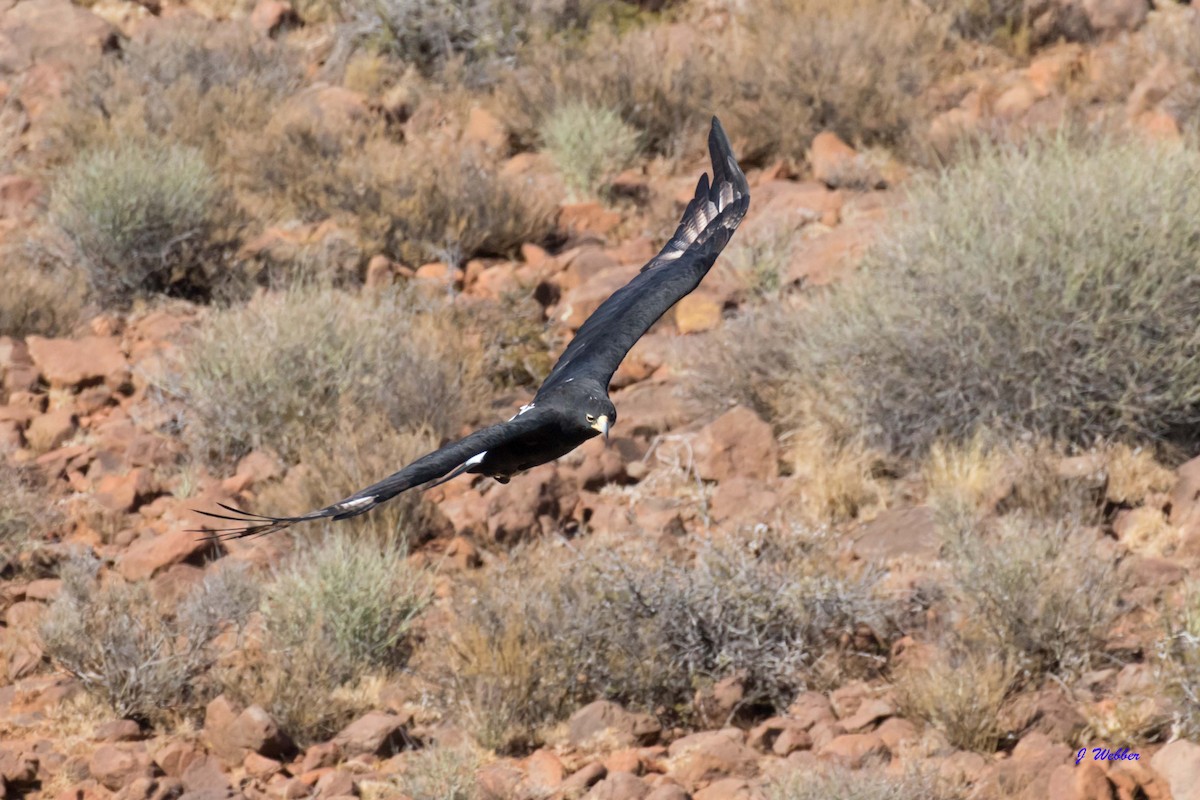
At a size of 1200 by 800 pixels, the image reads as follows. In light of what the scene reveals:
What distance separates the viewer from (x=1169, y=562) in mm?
8828

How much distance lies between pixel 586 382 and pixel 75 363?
594 centimetres

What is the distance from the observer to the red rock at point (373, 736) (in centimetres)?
802

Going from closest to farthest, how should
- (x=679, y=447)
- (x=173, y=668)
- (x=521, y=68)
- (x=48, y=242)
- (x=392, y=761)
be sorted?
1. (x=392, y=761)
2. (x=173, y=668)
3. (x=679, y=447)
4. (x=48, y=242)
5. (x=521, y=68)

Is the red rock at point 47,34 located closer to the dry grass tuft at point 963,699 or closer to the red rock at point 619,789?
the red rock at point 619,789

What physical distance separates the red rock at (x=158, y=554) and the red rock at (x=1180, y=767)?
517 cm

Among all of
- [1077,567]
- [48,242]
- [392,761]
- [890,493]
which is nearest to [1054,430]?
[890,493]

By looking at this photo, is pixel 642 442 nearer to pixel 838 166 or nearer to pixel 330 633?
pixel 330 633

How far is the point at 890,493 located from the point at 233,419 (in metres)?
4.27

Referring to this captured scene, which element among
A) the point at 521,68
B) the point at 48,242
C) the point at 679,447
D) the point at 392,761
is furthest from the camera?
the point at 521,68

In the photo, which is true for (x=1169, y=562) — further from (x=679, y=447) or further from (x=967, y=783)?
(x=679, y=447)

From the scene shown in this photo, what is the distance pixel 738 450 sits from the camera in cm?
1038

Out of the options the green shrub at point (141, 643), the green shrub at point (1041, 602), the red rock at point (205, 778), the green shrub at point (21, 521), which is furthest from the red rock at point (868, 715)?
the green shrub at point (21, 521)

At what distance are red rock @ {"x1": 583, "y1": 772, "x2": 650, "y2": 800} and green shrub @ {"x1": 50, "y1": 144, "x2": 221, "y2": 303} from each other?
7.32 meters
